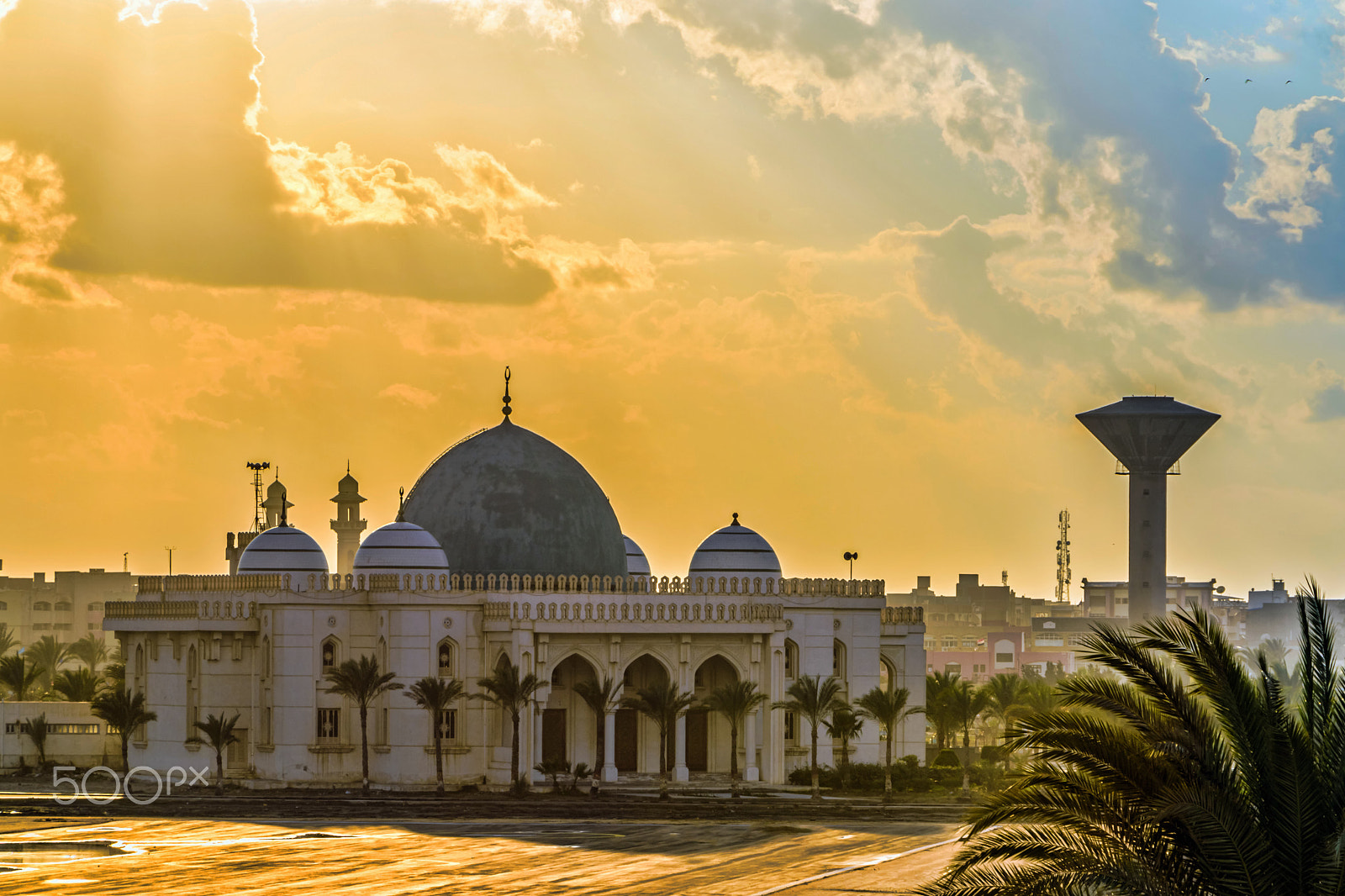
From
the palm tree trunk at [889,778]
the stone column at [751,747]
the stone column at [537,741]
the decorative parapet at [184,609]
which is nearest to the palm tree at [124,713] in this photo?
the decorative parapet at [184,609]

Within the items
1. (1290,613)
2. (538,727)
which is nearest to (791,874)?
(538,727)

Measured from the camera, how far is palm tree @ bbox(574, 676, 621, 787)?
62312 mm

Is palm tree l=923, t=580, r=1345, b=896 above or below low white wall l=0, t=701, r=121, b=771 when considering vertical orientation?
above

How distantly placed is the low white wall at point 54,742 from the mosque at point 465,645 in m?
4.05

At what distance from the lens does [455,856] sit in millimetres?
44812

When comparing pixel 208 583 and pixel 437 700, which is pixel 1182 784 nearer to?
pixel 437 700

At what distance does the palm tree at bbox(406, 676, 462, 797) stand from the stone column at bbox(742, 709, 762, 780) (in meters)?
9.90

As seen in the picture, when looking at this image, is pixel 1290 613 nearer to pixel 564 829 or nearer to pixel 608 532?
pixel 608 532

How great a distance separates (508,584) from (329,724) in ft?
26.1

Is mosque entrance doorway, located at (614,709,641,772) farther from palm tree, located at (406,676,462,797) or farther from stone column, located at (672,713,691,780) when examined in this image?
palm tree, located at (406,676,462,797)

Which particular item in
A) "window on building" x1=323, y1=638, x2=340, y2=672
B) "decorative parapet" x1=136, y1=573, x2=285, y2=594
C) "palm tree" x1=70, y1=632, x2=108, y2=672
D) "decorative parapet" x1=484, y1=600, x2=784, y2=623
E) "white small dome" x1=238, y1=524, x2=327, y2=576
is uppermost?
"white small dome" x1=238, y1=524, x2=327, y2=576

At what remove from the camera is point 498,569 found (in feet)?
227

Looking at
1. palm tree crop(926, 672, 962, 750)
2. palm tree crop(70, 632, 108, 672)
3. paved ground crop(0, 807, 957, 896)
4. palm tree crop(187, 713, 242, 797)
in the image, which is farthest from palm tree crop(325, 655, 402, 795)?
palm tree crop(70, 632, 108, 672)

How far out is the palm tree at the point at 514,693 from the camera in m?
60.9
